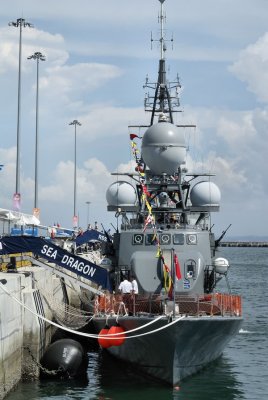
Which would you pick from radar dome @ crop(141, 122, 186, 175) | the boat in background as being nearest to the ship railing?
the boat in background

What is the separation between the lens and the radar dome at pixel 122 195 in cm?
3098

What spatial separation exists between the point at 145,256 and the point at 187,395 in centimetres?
580

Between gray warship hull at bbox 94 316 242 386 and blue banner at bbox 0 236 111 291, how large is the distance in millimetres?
3508

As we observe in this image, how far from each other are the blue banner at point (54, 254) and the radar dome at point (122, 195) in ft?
14.3

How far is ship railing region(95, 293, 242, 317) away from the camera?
2265 cm

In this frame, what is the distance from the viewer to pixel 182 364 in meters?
22.6

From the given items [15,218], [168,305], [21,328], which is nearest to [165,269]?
[168,305]

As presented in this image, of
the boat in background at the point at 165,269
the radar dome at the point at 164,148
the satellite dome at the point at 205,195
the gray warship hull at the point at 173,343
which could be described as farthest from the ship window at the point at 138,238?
the satellite dome at the point at 205,195

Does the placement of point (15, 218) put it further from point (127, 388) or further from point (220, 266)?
point (127, 388)

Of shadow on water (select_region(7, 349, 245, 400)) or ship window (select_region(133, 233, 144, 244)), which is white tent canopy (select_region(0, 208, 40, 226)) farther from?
shadow on water (select_region(7, 349, 245, 400))

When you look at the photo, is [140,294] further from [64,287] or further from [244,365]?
[64,287]

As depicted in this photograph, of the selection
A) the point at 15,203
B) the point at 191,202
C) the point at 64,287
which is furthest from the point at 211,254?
the point at 15,203

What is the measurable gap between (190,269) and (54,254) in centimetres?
535

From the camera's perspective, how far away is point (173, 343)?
21.8 m
